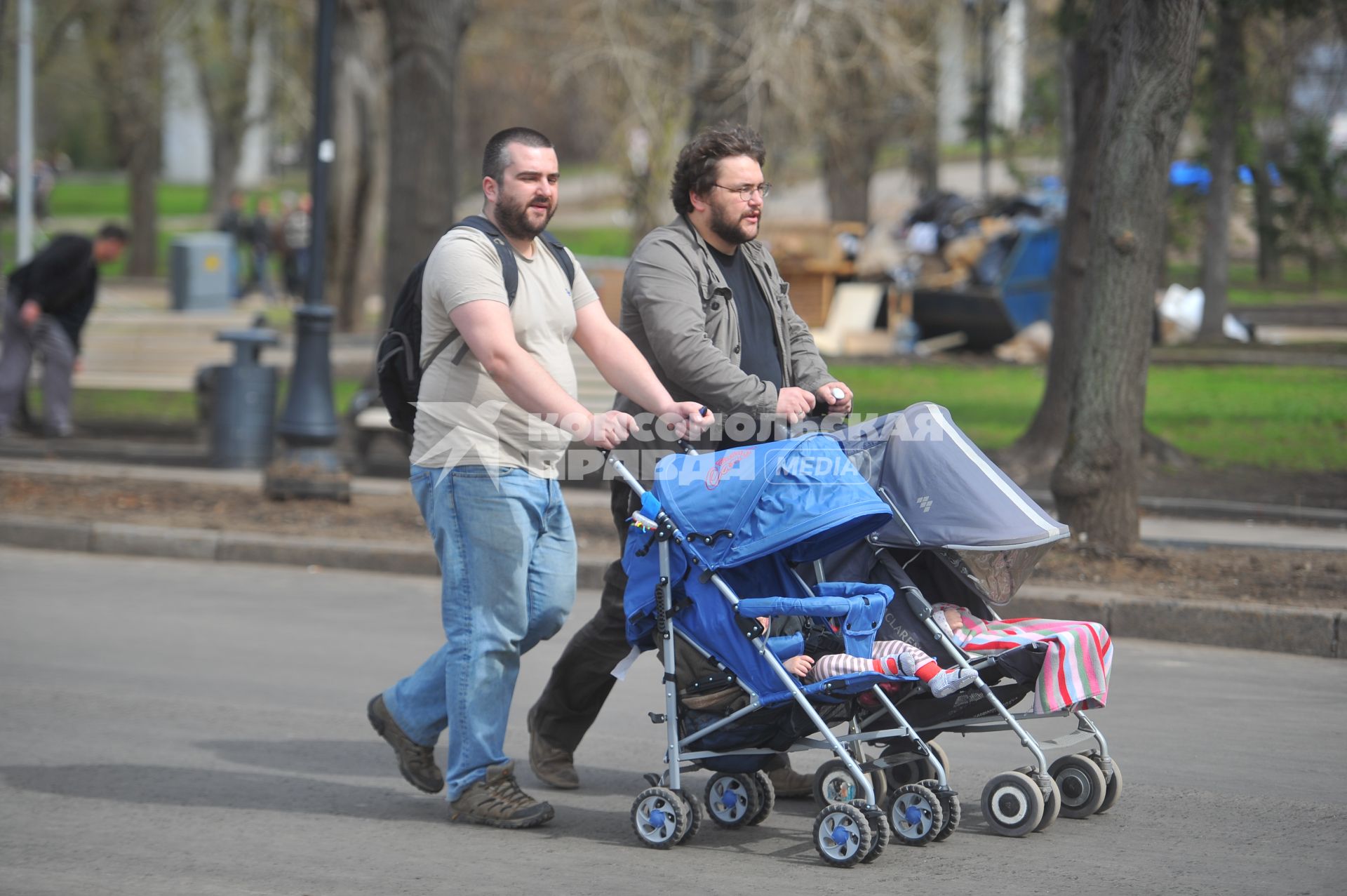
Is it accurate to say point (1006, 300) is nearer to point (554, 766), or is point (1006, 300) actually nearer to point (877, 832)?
point (554, 766)

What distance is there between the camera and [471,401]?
16.0 feet

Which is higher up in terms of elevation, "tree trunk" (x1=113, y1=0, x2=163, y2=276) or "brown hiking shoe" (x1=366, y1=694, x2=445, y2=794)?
"tree trunk" (x1=113, y1=0, x2=163, y2=276)

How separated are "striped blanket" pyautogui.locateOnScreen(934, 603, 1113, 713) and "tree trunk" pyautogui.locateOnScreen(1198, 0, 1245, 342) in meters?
14.2

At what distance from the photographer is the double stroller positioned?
15.5 ft

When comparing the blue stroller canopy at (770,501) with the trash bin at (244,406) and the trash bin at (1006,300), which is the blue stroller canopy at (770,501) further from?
the trash bin at (1006,300)

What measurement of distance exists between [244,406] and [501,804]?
352 inches

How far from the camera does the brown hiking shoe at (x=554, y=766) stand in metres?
5.49

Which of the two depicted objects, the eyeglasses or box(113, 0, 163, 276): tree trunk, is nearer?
the eyeglasses

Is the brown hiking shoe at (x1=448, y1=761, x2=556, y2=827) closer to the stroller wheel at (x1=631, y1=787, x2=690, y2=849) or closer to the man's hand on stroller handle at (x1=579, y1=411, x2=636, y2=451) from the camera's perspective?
the stroller wheel at (x1=631, y1=787, x2=690, y2=849)

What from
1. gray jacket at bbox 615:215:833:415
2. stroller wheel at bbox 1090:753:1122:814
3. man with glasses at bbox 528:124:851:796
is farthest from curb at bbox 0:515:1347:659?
gray jacket at bbox 615:215:833:415

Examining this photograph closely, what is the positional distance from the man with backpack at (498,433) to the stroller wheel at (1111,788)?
1.65m

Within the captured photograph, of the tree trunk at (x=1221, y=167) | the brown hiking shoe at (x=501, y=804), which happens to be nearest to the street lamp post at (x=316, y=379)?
the brown hiking shoe at (x=501, y=804)

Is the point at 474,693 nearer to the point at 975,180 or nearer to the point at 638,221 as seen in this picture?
the point at 638,221

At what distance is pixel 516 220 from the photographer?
4.87 meters
